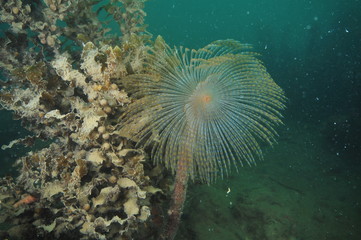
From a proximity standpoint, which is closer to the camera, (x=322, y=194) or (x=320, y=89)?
(x=322, y=194)

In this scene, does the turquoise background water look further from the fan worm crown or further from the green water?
the fan worm crown

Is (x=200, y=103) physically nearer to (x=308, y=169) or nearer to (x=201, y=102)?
(x=201, y=102)

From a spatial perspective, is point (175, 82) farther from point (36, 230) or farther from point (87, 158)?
point (36, 230)

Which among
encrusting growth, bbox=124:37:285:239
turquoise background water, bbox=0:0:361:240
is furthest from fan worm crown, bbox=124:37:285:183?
turquoise background water, bbox=0:0:361:240

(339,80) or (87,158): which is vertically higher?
(339,80)

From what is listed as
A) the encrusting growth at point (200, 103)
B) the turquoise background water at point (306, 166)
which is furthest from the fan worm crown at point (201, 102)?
the turquoise background water at point (306, 166)

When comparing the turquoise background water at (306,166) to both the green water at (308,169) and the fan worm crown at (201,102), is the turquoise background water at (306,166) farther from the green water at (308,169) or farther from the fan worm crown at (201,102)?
the fan worm crown at (201,102)

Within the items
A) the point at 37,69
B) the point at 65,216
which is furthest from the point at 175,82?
the point at 65,216

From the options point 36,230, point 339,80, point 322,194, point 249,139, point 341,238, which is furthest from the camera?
point 339,80
